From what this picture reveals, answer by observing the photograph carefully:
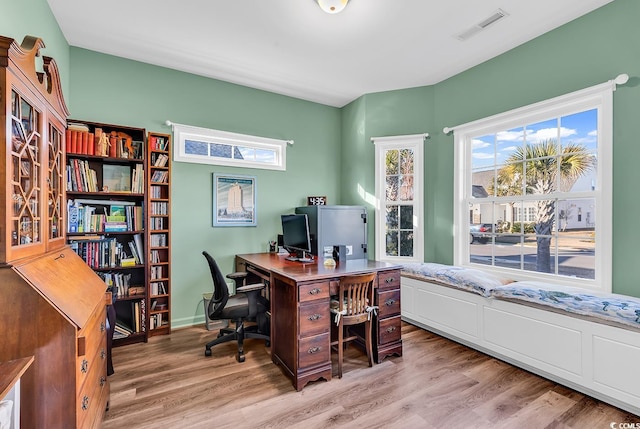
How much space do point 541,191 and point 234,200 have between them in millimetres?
3430

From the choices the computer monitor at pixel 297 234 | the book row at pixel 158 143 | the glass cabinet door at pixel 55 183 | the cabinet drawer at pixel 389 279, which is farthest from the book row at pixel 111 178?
the cabinet drawer at pixel 389 279

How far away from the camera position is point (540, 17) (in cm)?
256

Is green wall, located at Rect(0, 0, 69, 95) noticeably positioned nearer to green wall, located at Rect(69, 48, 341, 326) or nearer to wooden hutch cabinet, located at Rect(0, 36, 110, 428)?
green wall, located at Rect(69, 48, 341, 326)

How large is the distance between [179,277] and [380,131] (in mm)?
3227

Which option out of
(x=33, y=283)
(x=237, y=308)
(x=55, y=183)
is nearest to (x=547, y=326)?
(x=237, y=308)

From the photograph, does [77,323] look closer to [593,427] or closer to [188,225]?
[188,225]

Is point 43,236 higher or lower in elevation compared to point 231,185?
lower

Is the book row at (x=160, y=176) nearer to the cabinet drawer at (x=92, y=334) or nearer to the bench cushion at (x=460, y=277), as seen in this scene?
the cabinet drawer at (x=92, y=334)

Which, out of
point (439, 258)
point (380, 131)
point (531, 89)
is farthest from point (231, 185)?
point (531, 89)

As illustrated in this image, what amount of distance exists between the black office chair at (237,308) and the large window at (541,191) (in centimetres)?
240

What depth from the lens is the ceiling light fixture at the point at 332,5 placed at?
229 centimetres

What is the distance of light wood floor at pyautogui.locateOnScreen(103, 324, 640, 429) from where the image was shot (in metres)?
1.90

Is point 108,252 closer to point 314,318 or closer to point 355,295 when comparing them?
point 314,318

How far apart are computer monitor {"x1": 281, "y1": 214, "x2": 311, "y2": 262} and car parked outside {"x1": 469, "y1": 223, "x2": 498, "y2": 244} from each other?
79.0 inches
